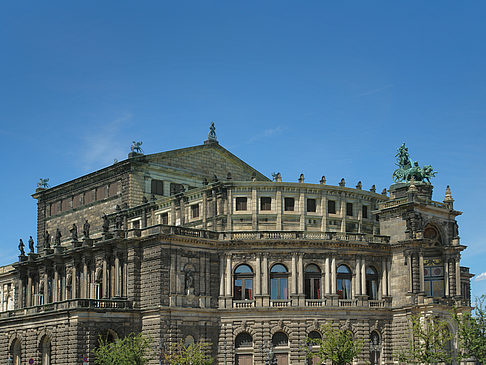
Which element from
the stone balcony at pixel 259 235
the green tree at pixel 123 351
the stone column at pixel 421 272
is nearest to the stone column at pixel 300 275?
the stone balcony at pixel 259 235

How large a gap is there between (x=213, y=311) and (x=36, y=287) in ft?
98.1

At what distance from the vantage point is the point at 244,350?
80125 mm

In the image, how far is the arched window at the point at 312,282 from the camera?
271 ft

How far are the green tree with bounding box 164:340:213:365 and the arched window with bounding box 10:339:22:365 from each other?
2071 centimetres

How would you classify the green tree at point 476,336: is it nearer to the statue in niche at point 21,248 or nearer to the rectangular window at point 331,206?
the rectangular window at point 331,206

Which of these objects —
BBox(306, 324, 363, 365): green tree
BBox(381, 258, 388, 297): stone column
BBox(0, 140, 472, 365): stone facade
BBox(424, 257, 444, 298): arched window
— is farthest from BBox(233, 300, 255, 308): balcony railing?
BBox(424, 257, 444, 298): arched window

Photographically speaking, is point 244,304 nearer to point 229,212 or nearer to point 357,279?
point 229,212

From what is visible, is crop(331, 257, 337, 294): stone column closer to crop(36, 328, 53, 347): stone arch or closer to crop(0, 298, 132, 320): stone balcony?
crop(0, 298, 132, 320): stone balcony

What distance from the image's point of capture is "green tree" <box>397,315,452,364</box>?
73875 millimetres

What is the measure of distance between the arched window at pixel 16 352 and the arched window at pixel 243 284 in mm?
25238

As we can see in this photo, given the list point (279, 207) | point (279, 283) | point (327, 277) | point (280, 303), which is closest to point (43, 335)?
point (280, 303)

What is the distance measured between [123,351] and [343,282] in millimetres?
24292

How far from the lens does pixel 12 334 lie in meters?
88.3

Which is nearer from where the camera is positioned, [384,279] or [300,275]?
[300,275]
